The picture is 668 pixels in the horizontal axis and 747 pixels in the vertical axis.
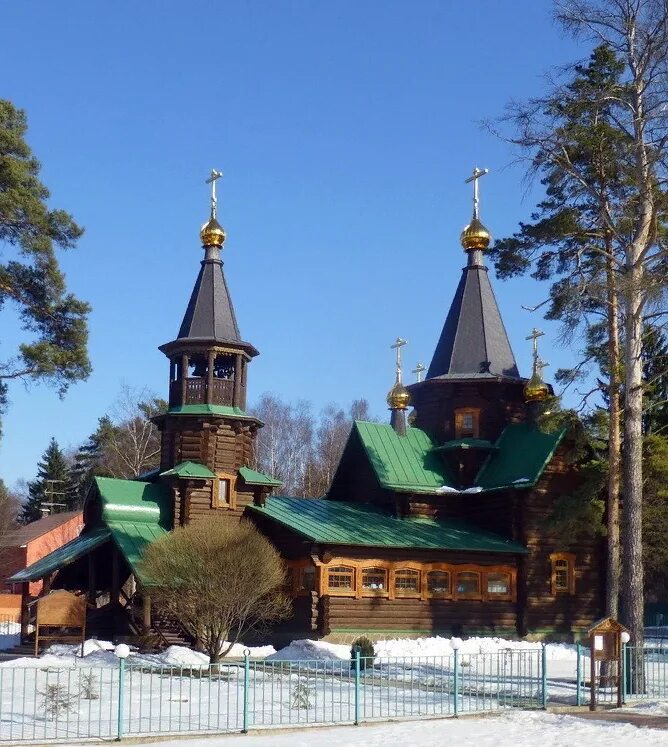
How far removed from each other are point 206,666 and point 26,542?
108 feet

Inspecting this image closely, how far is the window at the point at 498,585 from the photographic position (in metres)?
27.1

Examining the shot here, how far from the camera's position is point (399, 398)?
33688mm

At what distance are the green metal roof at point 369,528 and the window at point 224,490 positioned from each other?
526 millimetres

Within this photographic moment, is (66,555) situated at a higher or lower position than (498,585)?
higher

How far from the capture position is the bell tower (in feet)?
85.6

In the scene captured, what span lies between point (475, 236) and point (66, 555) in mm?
16012

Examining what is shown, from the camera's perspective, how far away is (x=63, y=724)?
12531mm

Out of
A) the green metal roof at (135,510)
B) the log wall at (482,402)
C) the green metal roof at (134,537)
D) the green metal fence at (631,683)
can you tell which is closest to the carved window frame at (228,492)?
the green metal roof at (135,510)

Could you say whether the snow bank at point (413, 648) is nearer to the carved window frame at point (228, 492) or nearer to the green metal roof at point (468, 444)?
the carved window frame at point (228, 492)

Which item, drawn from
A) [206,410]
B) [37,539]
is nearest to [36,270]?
[206,410]

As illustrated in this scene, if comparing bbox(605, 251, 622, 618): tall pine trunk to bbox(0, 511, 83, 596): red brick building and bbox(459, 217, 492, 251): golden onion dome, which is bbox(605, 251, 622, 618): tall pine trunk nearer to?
bbox(459, 217, 492, 251): golden onion dome

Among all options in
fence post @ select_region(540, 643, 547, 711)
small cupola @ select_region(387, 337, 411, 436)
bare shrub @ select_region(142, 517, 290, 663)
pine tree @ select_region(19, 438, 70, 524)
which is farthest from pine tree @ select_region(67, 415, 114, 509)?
fence post @ select_region(540, 643, 547, 711)

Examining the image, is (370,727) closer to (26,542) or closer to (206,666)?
(206,666)

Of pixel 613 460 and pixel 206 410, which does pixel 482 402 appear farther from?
pixel 613 460
